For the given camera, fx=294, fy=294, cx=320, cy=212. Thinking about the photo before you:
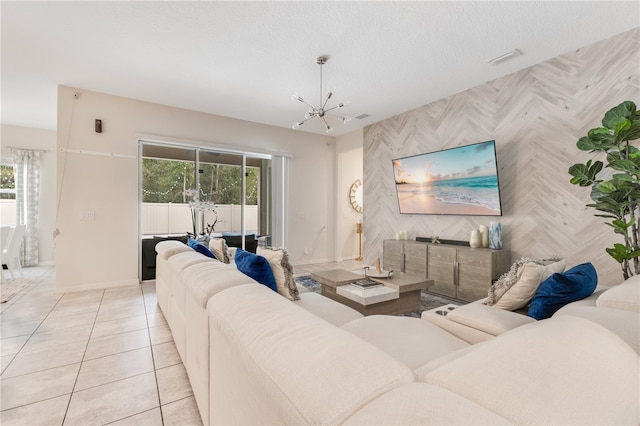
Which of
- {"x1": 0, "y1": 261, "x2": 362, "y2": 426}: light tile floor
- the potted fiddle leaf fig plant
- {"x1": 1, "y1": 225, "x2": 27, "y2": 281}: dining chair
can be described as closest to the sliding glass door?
{"x1": 0, "y1": 261, "x2": 362, "y2": 426}: light tile floor

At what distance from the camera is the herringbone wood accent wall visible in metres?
2.93

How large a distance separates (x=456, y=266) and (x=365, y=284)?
61.3 inches

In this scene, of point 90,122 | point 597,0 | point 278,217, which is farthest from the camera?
point 278,217

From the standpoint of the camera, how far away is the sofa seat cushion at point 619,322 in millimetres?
875

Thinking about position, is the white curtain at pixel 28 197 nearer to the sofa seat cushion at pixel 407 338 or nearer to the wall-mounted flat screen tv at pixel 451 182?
the wall-mounted flat screen tv at pixel 451 182

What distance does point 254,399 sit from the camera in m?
0.75

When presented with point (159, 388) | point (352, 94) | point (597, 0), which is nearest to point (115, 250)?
point (159, 388)

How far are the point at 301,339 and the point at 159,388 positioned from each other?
5.60ft

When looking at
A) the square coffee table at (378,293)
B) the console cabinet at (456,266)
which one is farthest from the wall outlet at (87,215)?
the console cabinet at (456,266)

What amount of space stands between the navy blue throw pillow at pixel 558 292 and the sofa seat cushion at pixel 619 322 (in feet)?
1.17

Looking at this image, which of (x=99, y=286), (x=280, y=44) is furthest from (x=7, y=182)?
(x=280, y=44)

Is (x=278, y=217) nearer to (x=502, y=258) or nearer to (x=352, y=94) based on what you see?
(x=352, y=94)

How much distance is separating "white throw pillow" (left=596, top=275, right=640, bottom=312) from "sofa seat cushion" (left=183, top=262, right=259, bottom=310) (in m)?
1.65

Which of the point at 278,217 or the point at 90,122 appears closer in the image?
the point at 90,122
